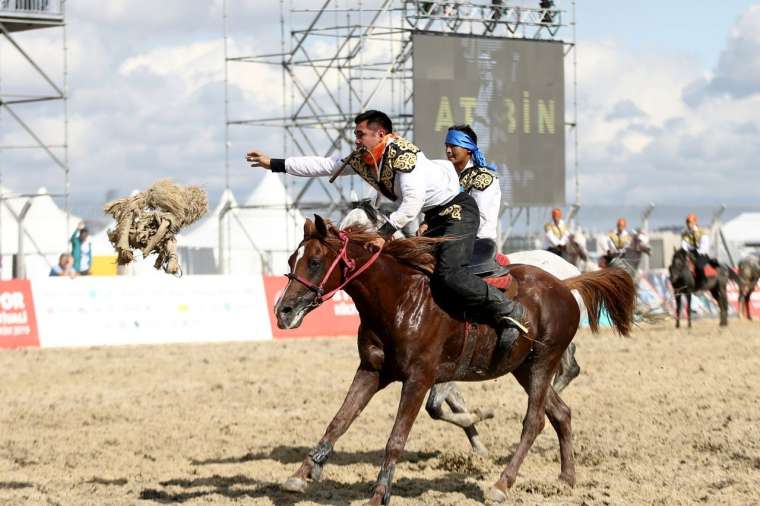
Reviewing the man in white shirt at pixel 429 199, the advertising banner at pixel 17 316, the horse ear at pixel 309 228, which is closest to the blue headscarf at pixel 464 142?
the man in white shirt at pixel 429 199

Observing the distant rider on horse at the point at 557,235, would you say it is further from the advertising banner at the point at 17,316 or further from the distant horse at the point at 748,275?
the advertising banner at the point at 17,316

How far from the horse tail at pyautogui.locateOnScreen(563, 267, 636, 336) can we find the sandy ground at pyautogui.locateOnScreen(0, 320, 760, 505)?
0.99 metres

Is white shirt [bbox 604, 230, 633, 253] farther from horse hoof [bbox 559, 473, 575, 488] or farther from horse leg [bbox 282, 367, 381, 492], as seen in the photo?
horse leg [bbox 282, 367, 381, 492]

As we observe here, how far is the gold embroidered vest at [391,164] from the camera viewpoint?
23.7 feet

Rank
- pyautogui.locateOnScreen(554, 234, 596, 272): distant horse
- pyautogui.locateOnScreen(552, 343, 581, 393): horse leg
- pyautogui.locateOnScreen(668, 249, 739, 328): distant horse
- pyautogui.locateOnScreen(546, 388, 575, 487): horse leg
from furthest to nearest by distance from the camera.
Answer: pyautogui.locateOnScreen(668, 249, 739, 328): distant horse < pyautogui.locateOnScreen(554, 234, 596, 272): distant horse < pyautogui.locateOnScreen(552, 343, 581, 393): horse leg < pyautogui.locateOnScreen(546, 388, 575, 487): horse leg

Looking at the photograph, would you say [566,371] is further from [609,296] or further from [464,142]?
[464,142]

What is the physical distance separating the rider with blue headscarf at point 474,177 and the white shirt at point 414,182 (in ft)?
0.51

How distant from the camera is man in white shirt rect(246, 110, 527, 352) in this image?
23.7ft

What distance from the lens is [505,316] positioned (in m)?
7.65

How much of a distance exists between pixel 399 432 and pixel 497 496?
32.5 inches

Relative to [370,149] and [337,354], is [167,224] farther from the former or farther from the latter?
[337,354]

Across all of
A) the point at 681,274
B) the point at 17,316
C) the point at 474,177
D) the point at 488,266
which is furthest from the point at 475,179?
the point at 681,274

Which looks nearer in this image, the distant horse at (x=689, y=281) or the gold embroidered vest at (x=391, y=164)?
the gold embroidered vest at (x=391, y=164)

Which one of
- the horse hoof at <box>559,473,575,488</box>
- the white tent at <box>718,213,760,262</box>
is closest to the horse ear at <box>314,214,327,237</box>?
the horse hoof at <box>559,473,575,488</box>
